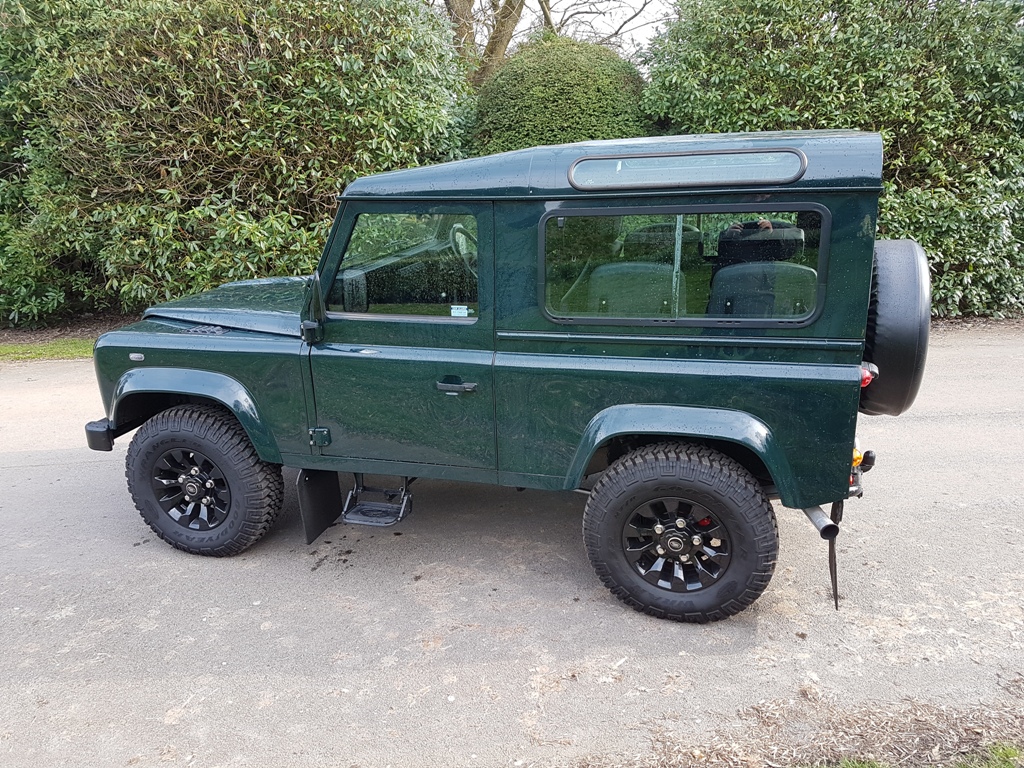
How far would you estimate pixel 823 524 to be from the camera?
2.94 meters

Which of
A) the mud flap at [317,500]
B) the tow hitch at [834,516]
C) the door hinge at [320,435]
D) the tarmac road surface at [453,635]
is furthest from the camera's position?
the mud flap at [317,500]

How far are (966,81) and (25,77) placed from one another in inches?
453

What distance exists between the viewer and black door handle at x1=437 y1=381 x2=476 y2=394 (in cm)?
331

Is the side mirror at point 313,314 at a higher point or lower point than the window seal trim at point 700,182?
lower

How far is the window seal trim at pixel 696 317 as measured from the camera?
2.81 meters

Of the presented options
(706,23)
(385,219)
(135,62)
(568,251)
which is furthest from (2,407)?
(706,23)

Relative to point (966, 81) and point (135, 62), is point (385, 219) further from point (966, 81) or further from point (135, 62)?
point (966, 81)

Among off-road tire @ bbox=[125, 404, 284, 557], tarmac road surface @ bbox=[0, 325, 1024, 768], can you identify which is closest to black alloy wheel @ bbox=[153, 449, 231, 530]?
off-road tire @ bbox=[125, 404, 284, 557]

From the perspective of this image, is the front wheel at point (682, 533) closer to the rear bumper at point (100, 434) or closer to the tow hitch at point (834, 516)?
the tow hitch at point (834, 516)

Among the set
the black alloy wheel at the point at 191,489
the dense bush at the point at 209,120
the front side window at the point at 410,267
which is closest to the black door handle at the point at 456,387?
the front side window at the point at 410,267

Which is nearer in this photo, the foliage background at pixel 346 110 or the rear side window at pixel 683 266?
the rear side window at pixel 683 266

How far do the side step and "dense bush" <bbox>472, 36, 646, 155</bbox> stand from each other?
6233mm

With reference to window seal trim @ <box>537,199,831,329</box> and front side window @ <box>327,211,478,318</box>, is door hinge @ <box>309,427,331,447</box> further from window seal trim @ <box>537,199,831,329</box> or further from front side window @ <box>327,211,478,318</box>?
window seal trim @ <box>537,199,831,329</box>

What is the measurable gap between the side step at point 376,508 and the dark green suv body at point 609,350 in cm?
3
